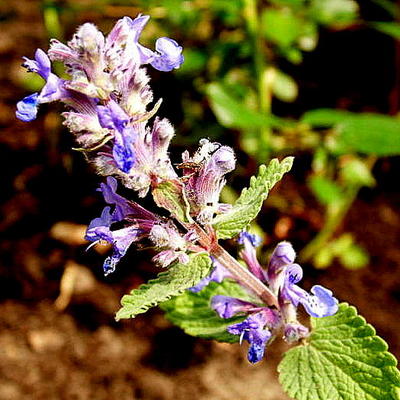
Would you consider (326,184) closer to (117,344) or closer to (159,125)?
(117,344)

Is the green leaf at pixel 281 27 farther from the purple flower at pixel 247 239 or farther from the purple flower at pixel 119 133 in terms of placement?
the purple flower at pixel 119 133

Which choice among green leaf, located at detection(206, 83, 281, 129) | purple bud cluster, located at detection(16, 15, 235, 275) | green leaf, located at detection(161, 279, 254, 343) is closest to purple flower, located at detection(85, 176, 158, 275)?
purple bud cluster, located at detection(16, 15, 235, 275)

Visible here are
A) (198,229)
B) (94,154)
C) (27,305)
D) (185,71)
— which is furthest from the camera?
(185,71)

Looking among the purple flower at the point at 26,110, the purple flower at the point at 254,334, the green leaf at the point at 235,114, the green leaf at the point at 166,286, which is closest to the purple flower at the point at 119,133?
the purple flower at the point at 26,110

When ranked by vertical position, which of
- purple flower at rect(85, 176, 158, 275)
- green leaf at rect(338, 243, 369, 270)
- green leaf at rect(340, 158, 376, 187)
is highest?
purple flower at rect(85, 176, 158, 275)

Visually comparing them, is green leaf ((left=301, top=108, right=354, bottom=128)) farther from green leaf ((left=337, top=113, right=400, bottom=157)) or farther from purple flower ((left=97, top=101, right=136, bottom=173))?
purple flower ((left=97, top=101, right=136, bottom=173))

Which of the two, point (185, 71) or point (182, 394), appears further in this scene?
point (185, 71)

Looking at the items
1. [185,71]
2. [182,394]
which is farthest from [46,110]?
[182,394]

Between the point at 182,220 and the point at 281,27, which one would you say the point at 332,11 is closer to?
the point at 281,27
